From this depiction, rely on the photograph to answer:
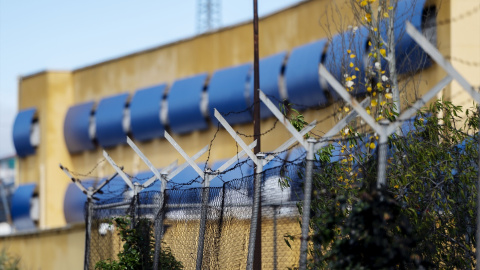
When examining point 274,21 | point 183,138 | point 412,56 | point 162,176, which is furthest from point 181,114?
point 162,176

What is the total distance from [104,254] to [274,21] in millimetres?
12288

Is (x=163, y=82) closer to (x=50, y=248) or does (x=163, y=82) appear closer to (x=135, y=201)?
(x=50, y=248)

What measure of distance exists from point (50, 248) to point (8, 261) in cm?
146

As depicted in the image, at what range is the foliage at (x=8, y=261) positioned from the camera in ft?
65.0

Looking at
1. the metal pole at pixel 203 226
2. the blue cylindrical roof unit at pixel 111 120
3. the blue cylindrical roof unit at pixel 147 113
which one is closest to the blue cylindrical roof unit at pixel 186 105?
the blue cylindrical roof unit at pixel 147 113

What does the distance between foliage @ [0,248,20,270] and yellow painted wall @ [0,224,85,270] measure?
21 cm

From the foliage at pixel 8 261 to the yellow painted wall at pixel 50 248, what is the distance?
0.69ft

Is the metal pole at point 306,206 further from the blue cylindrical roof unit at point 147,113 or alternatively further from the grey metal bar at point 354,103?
the blue cylindrical roof unit at point 147,113

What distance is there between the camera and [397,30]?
19391 millimetres

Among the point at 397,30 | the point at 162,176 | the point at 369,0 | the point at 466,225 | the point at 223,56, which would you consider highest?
the point at 223,56

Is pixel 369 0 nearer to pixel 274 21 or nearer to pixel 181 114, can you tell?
pixel 274 21

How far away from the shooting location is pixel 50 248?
20.7 metres

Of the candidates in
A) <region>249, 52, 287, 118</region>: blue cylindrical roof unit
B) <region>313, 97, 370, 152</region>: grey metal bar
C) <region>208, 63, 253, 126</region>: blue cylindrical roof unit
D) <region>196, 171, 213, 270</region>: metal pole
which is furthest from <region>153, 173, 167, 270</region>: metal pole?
<region>208, 63, 253, 126</region>: blue cylindrical roof unit

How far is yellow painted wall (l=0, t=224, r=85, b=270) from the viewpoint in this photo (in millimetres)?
19584
